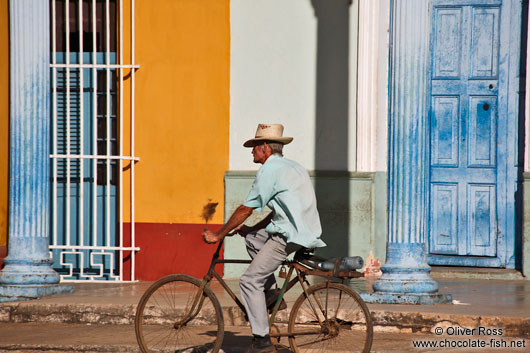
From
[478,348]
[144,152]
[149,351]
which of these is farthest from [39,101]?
[478,348]

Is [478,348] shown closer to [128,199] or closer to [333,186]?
[333,186]

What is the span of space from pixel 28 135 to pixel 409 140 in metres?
3.59

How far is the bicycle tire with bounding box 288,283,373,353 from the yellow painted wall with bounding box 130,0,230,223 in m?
3.65

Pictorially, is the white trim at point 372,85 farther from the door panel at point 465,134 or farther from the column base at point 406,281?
the column base at point 406,281

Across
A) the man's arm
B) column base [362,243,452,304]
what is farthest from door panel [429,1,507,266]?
the man's arm

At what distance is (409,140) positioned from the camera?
7246mm

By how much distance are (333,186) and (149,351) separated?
143 inches

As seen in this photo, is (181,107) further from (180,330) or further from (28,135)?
(180,330)

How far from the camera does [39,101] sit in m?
8.03

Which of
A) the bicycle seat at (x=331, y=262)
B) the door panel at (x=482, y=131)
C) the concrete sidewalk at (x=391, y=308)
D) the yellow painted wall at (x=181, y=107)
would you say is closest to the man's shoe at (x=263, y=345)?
the bicycle seat at (x=331, y=262)

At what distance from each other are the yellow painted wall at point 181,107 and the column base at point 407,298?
8.09ft

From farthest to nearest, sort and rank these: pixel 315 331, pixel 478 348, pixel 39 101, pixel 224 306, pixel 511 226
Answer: pixel 511 226 → pixel 39 101 → pixel 224 306 → pixel 478 348 → pixel 315 331

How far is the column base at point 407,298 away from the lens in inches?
278

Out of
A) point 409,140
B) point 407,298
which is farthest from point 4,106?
point 407,298
